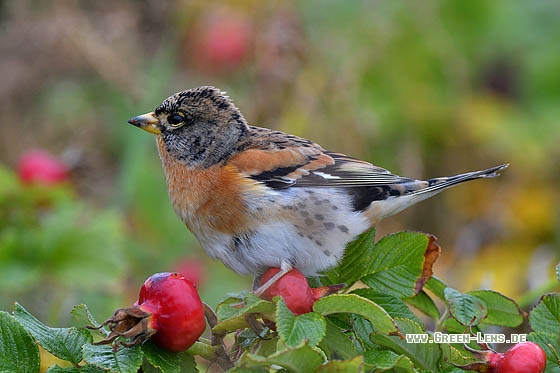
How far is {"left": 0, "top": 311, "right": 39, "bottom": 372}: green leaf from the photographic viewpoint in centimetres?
142

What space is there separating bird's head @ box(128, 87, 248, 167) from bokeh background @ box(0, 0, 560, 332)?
1.27m

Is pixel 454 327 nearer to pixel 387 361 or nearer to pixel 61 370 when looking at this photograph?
pixel 387 361

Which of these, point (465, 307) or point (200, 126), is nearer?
point (465, 307)

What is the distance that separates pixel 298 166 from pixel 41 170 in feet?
3.26

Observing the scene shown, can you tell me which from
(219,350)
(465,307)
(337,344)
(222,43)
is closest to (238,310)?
(219,350)

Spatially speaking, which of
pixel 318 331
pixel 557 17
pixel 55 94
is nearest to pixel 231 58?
pixel 55 94

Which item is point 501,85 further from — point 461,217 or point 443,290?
point 443,290

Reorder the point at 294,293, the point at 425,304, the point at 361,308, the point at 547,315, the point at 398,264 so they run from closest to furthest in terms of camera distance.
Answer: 1. the point at 361,308
2. the point at 294,293
3. the point at 547,315
4. the point at 398,264
5. the point at 425,304

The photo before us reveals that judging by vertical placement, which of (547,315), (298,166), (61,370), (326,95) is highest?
(326,95)

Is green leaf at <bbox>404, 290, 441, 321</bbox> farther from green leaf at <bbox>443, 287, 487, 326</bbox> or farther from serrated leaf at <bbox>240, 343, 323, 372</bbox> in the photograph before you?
serrated leaf at <bbox>240, 343, 323, 372</bbox>

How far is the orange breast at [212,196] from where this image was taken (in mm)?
2336

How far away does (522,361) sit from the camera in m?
1.46

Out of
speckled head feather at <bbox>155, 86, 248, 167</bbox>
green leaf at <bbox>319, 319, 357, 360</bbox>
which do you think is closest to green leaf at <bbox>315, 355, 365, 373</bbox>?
green leaf at <bbox>319, 319, 357, 360</bbox>

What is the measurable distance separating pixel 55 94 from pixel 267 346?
4.21 m
